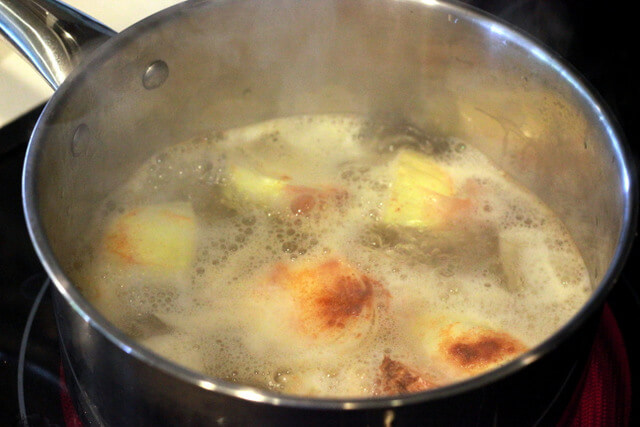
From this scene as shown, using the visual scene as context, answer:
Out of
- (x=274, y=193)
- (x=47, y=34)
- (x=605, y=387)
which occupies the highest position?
(x=47, y=34)

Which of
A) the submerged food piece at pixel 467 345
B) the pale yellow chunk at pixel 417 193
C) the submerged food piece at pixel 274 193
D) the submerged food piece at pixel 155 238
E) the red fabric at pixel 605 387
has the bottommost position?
the red fabric at pixel 605 387

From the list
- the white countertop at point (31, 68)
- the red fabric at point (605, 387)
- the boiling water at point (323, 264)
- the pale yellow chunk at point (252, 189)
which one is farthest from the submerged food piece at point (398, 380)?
the white countertop at point (31, 68)

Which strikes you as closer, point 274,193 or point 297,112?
point 274,193

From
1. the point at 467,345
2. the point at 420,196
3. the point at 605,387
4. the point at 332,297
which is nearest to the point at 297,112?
the point at 420,196

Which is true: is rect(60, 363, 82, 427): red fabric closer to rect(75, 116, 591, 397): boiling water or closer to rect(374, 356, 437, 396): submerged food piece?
rect(75, 116, 591, 397): boiling water

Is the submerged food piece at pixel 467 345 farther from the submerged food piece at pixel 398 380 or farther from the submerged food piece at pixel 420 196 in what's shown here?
the submerged food piece at pixel 420 196

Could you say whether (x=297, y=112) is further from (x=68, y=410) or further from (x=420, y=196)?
(x=68, y=410)

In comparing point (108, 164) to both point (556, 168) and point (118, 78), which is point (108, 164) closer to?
Answer: point (118, 78)
